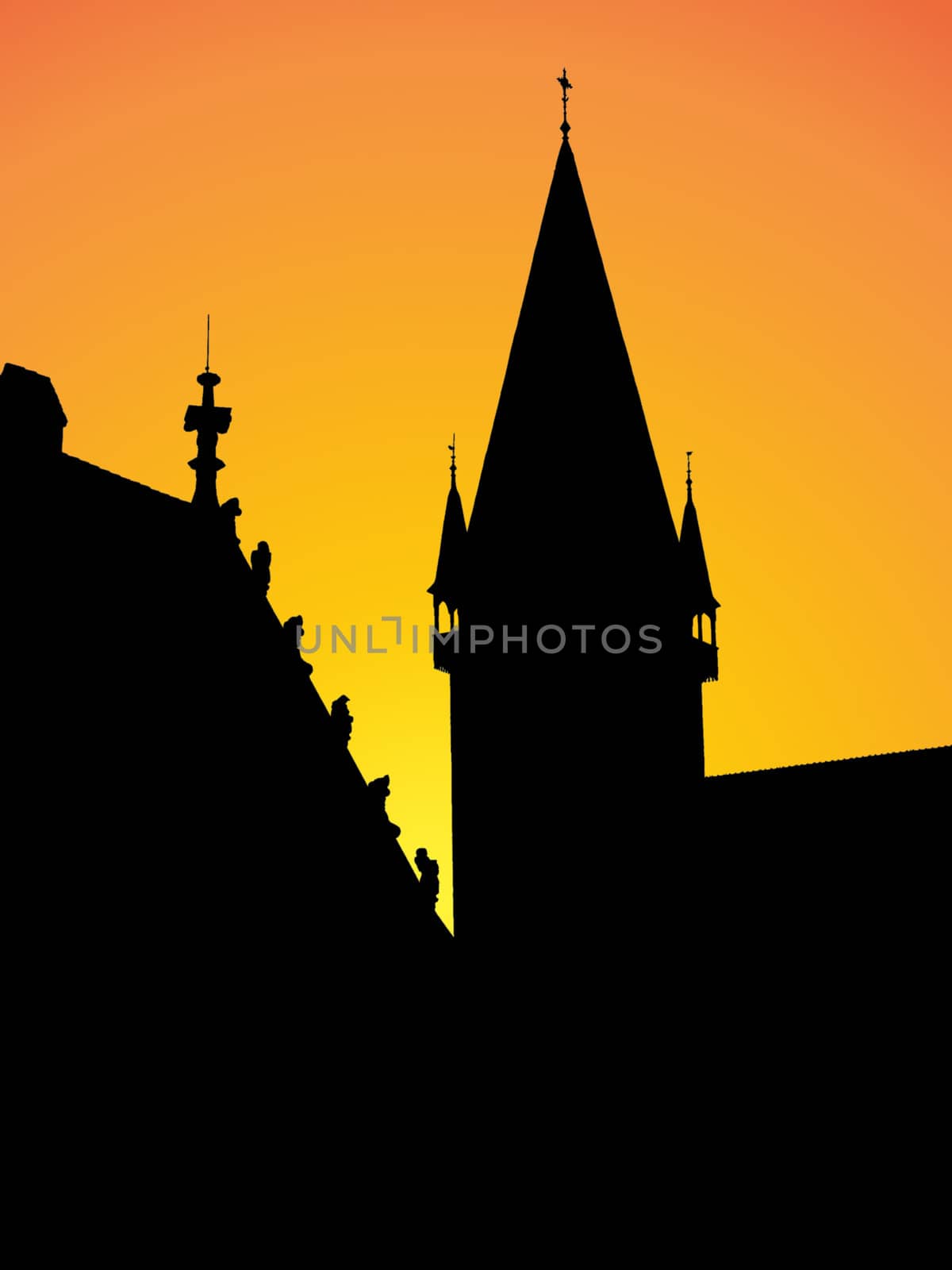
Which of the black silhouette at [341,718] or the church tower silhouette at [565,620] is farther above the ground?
the church tower silhouette at [565,620]

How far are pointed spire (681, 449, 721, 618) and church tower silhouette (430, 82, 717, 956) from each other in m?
1.05

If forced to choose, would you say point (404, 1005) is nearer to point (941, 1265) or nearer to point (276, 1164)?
point (276, 1164)

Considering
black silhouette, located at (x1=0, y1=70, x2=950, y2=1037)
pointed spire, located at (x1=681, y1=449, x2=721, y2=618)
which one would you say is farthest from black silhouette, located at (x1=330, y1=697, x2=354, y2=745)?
pointed spire, located at (x1=681, y1=449, x2=721, y2=618)

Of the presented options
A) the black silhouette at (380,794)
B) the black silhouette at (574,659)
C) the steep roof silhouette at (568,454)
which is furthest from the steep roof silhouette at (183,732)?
the steep roof silhouette at (568,454)

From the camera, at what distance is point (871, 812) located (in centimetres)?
3975

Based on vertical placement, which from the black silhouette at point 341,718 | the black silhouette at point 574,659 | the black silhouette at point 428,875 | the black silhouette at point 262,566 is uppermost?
the black silhouette at point 574,659

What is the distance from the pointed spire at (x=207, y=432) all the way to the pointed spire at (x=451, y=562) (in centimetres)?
1923

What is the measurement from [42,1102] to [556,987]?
59.5 ft

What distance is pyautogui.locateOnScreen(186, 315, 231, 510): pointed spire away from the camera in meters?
23.1

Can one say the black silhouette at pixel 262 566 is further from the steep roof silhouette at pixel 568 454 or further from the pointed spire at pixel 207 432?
the steep roof silhouette at pixel 568 454

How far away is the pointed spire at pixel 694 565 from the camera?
43.3 meters

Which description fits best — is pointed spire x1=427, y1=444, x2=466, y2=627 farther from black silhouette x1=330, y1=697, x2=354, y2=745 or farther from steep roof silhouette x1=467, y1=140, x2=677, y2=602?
black silhouette x1=330, y1=697, x2=354, y2=745

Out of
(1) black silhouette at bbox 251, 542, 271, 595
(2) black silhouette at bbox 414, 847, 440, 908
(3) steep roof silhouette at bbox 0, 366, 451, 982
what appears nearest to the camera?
(3) steep roof silhouette at bbox 0, 366, 451, 982

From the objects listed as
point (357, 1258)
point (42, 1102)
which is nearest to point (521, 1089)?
point (357, 1258)
